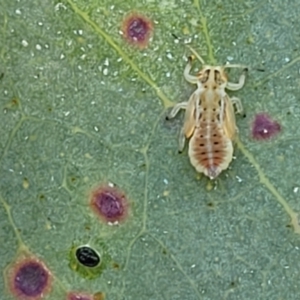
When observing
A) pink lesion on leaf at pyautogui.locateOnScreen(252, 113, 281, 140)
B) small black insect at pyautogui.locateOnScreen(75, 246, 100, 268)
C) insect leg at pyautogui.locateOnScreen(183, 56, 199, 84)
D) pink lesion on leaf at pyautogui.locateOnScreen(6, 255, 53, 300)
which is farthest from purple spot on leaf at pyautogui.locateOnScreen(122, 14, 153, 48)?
pink lesion on leaf at pyautogui.locateOnScreen(6, 255, 53, 300)

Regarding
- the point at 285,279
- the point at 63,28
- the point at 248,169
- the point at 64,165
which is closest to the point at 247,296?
the point at 285,279

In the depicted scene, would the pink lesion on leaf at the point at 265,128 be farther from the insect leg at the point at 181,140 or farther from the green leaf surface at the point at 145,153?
the insect leg at the point at 181,140

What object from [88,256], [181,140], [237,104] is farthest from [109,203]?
[237,104]

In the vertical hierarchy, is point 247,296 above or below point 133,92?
below

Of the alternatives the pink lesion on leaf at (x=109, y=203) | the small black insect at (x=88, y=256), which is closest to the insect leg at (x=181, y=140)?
the pink lesion on leaf at (x=109, y=203)

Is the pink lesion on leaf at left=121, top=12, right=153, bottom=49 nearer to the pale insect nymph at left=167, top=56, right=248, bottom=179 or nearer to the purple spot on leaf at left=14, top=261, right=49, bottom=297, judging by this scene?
the pale insect nymph at left=167, top=56, right=248, bottom=179

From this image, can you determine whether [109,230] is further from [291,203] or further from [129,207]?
[291,203]

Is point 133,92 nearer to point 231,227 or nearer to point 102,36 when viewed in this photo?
point 102,36
